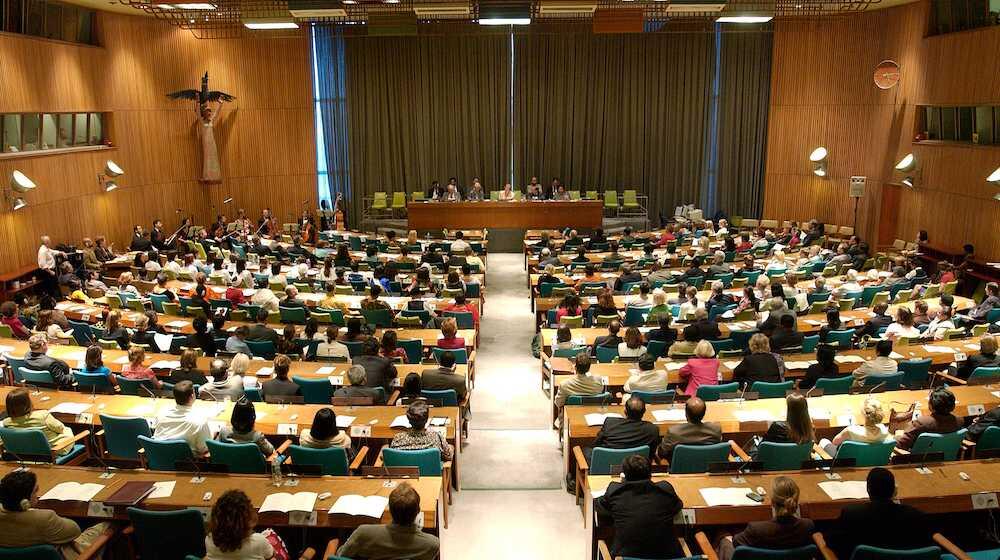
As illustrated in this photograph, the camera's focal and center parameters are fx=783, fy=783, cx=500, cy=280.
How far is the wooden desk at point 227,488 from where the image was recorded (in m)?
5.55

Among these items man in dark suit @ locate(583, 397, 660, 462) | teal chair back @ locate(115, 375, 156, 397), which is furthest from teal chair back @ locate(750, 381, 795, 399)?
teal chair back @ locate(115, 375, 156, 397)

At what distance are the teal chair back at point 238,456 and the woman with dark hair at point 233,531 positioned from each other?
1.57 m

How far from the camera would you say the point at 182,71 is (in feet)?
75.0

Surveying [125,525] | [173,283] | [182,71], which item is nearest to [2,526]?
[125,525]

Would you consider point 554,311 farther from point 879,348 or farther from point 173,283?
point 173,283

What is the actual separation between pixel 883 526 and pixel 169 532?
4.71 metres

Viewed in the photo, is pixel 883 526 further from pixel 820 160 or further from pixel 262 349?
pixel 820 160

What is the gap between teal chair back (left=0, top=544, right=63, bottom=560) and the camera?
4.67 metres

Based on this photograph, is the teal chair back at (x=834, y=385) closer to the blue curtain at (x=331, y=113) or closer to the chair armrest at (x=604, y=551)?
the chair armrest at (x=604, y=551)

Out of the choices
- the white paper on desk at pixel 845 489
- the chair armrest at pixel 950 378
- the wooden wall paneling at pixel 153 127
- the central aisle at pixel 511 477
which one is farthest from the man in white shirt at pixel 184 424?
the wooden wall paneling at pixel 153 127

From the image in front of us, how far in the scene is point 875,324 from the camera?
1099 cm

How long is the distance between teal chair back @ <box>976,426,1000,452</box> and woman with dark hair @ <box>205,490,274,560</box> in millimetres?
6013

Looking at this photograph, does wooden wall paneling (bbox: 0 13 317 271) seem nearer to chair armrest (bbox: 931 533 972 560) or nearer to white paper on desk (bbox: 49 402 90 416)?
white paper on desk (bbox: 49 402 90 416)

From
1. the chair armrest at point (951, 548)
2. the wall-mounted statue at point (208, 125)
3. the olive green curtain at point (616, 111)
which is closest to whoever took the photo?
the chair armrest at point (951, 548)
